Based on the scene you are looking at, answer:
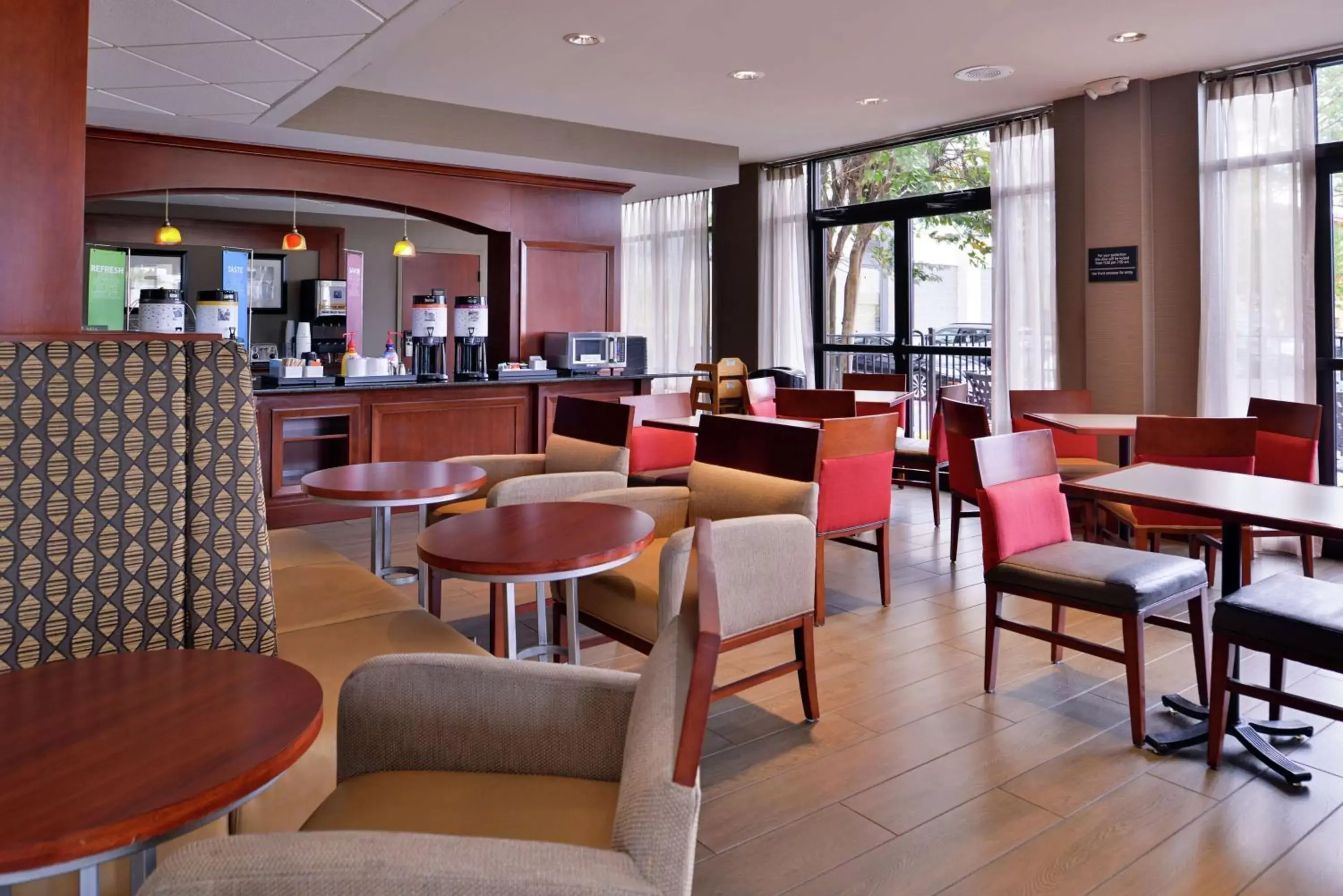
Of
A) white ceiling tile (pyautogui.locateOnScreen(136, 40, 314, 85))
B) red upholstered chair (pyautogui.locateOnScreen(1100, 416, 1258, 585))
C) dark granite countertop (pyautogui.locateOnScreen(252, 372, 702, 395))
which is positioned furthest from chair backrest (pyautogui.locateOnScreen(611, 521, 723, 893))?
dark granite countertop (pyautogui.locateOnScreen(252, 372, 702, 395))

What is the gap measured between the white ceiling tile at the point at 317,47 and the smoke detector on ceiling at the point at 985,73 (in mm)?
3621

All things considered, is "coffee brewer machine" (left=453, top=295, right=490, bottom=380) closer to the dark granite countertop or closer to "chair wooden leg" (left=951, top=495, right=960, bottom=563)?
the dark granite countertop

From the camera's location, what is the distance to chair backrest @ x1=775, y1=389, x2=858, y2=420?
17.5 feet

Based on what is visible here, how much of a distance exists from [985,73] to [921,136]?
1709 millimetres

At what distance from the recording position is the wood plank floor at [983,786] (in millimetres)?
2180

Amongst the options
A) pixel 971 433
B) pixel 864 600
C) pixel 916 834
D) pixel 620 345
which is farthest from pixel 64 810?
pixel 620 345

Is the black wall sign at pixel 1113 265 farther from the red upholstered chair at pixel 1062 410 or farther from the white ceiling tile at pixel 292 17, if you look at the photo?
the white ceiling tile at pixel 292 17

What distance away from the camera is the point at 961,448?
4719mm

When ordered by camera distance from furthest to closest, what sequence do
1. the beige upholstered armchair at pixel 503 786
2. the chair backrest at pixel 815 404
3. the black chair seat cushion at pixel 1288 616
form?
the chair backrest at pixel 815 404
the black chair seat cushion at pixel 1288 616
the beige upholstered armchair at pixel 503 786

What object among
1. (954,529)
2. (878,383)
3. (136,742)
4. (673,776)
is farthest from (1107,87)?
(136,742)

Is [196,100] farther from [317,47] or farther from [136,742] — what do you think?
[136,742]

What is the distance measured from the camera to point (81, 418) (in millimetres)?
1956

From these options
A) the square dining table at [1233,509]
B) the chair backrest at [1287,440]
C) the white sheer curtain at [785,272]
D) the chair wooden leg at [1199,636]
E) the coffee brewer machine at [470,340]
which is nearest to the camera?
the square dining table at [1233,509]

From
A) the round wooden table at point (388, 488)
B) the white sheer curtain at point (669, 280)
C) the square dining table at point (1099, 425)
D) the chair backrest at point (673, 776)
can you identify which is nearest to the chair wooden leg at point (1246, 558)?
the square dining table at point (1099, 425)
